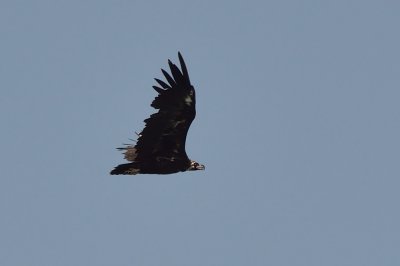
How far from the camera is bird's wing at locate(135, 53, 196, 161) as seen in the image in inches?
1480

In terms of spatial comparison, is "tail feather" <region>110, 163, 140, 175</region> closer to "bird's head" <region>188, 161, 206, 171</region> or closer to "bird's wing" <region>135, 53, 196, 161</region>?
"bird's wing" <region>135, 53, 196, 161</region>

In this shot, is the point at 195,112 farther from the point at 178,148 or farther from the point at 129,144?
the point at 129,144

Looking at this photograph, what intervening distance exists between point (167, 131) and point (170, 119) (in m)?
0.44

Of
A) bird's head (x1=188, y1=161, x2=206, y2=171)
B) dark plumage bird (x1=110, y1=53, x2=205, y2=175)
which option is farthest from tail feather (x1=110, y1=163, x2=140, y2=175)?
bird's head (x1=188, y1=161, x2=206, y2=171)

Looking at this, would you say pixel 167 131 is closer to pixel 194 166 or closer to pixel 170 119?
pixel 170 119

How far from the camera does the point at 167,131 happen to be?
3834cm

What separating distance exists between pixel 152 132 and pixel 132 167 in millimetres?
1238

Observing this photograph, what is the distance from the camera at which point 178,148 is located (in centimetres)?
3894

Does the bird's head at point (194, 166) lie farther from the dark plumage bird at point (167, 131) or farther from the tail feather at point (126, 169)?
the tail feather at point (126, 169)

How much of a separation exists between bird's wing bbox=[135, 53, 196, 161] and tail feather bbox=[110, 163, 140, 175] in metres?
0.32

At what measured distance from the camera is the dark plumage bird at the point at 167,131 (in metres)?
37.6

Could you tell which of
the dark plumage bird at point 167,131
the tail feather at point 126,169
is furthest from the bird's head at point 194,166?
the tail feather at point 126,169

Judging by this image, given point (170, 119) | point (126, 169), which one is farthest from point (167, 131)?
point (126, 169)

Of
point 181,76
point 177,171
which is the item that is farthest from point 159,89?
point 177,171
